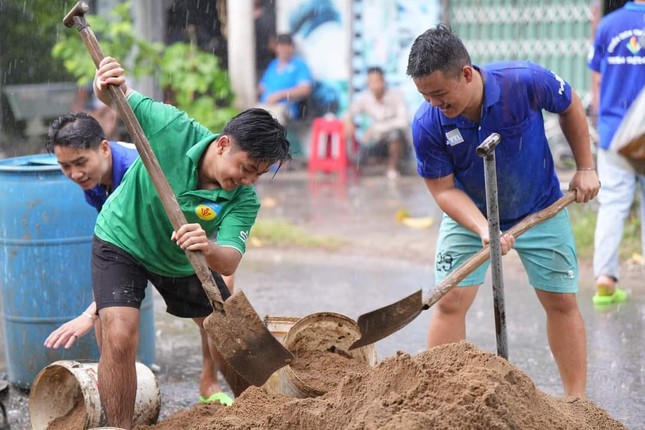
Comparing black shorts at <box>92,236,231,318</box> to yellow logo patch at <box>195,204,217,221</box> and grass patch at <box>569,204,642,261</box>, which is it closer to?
yellow logo patch at <box>195,204,217,221</box>

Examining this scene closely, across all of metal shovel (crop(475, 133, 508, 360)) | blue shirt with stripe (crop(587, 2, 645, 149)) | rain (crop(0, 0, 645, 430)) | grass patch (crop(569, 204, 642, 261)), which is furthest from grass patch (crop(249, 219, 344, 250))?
metal shovel (crop(475, 133, 508, 360))

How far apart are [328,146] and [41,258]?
697cm

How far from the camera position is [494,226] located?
385 centimetres

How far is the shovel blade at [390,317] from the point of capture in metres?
4.09

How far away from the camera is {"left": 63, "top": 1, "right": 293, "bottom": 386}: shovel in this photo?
12.6ft

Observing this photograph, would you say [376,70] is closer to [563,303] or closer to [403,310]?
[563,303]

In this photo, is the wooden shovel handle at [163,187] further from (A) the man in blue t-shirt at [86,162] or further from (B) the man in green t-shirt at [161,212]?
(A) the man in blue t-shirt at [86,162]

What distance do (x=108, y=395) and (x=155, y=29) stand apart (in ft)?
30.6

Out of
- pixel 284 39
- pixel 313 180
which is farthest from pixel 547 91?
pixel 284 39

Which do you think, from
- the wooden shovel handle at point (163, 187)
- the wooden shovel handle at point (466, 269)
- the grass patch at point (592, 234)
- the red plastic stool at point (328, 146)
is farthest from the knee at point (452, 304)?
the red plastic stool at point (328, 146)

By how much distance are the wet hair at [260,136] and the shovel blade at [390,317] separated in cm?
77

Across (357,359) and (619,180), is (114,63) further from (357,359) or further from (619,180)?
(619,180)

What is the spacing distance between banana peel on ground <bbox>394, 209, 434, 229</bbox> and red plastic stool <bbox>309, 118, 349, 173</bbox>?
2321 millimetres

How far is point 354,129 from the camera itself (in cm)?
1176
